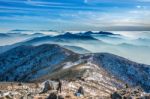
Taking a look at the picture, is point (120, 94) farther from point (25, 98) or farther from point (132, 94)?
point (25, 98)

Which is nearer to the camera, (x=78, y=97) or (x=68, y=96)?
(x=68, y=96)

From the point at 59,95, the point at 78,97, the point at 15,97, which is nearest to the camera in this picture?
the point at 59,95

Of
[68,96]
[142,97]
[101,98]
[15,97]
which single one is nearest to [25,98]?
[15,97]

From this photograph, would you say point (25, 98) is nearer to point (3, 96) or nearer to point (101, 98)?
point (3, 96)

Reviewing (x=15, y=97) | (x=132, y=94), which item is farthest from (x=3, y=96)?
(x=132, y=94)

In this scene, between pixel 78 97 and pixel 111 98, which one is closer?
pixel 111 98

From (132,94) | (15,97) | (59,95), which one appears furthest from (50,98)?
(132,94)

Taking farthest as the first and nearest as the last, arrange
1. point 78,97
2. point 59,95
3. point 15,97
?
point 78,97, point 15,97, point 59,95
